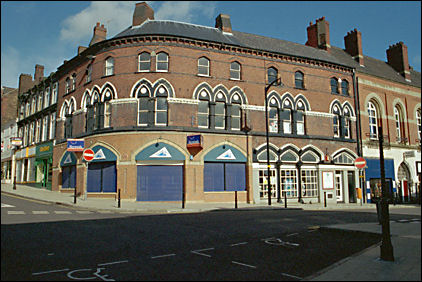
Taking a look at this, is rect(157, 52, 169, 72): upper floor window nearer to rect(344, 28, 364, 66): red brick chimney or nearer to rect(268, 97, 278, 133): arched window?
rect(268, 97, 278, 133): arched window

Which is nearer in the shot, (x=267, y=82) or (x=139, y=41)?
(x=139, y=41)

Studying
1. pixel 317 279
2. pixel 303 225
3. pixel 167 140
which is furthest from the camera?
pixel 167 140

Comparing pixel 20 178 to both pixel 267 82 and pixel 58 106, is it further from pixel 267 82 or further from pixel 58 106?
pixel 267 82

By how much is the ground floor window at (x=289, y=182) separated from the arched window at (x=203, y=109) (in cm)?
768

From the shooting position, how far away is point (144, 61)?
79.5 ft

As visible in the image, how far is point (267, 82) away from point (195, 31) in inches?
289

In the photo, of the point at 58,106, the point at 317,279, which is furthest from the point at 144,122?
the point at 317,279

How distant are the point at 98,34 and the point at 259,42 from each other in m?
15.3

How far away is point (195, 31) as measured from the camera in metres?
26.7

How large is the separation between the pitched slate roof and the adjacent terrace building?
21 cm

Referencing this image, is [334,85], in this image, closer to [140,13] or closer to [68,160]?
[140,13]

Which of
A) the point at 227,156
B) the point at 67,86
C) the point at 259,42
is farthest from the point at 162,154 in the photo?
the point at 67,86

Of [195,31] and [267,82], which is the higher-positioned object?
[195,31]

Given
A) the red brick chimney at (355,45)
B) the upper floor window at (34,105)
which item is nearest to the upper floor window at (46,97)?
the upper floor window at (34,105)
